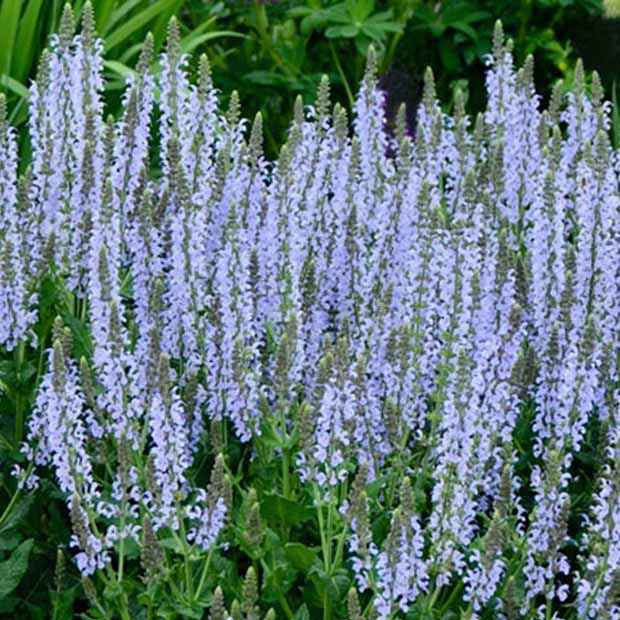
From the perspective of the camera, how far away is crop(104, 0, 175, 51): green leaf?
21.0 ft

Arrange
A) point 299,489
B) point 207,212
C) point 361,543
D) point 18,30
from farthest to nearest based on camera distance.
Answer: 1. point 18,30
2. point 207,212
3. point 299,489
4. point 361,543

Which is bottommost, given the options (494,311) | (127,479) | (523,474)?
(127,479)

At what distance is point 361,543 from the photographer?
125 inches

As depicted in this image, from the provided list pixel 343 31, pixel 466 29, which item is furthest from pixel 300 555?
pixel 466 29

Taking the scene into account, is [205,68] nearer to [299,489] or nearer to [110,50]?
[299,489]

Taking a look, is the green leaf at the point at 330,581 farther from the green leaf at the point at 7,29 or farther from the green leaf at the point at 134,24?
the green leaf at the point at 134,24

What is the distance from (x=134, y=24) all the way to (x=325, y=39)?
151 centimetres

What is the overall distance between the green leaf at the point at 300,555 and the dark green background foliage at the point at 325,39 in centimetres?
311

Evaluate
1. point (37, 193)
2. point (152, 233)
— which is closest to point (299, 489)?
point (152, 233)

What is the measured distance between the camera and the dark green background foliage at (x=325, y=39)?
6.45 meters

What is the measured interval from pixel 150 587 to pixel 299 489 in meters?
0.55

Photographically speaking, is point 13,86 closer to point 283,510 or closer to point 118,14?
point 118,14

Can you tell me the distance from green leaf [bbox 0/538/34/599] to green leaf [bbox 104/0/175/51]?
10.4 feet

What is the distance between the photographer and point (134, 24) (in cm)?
642
